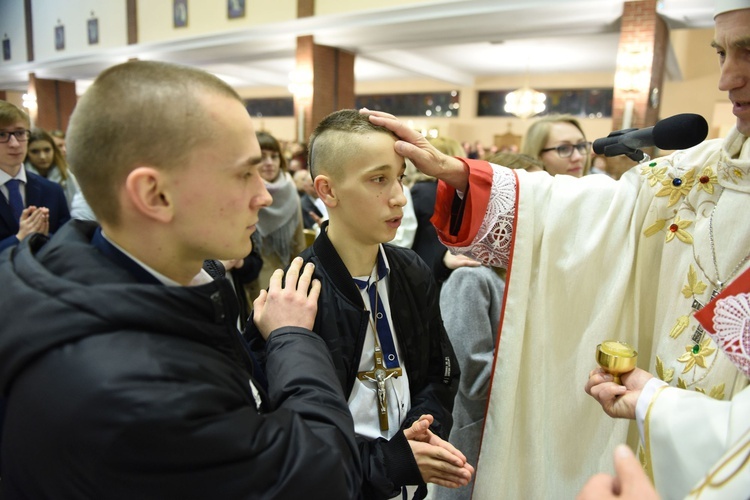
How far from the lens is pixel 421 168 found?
151 centimetres

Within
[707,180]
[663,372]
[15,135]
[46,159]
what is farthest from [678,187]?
[46,159]

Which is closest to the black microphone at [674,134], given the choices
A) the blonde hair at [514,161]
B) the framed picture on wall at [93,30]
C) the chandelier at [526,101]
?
the blonde hair at [514,161]

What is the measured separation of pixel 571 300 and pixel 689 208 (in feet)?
1.28

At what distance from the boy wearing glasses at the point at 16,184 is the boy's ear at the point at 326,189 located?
1.75m

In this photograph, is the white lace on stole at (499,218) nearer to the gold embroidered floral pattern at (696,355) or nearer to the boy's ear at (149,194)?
the gold embroidered floral pattern at (696,355)

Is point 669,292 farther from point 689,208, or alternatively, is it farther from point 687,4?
point 687,4

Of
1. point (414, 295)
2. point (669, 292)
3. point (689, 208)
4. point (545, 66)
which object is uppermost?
point (545, 66)

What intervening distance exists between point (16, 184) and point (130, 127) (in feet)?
8.49

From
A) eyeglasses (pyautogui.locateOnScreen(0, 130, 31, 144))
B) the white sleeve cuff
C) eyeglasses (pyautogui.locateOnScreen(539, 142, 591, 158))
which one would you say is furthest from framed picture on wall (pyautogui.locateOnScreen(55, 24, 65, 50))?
the white sleeve cuff

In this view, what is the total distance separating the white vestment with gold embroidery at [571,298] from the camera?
1419mm

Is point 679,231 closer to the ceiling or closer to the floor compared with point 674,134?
closer to the floor

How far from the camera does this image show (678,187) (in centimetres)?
141

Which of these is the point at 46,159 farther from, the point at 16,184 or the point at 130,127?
the point at 130,127

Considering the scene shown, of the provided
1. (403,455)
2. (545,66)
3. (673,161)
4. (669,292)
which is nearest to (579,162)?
(673,161)
